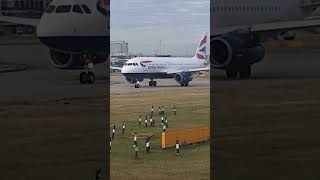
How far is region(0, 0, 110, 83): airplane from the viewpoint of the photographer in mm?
3160

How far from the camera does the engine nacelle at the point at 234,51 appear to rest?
3.26 metres

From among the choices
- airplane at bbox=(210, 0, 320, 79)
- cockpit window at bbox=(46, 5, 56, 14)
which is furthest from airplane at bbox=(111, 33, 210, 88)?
cockpit window at bbox=(46, 5, 56, 14)

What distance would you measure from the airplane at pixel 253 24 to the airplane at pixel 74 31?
838 mm

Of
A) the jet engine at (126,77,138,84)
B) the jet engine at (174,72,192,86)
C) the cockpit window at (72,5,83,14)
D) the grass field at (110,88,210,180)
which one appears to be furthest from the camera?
the jet engine at (174,72,192,86)

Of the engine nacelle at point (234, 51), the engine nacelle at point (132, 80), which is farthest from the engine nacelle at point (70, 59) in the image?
the engine nacelle at point (234, 51)

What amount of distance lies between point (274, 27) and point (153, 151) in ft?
4.54

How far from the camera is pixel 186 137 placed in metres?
3.58

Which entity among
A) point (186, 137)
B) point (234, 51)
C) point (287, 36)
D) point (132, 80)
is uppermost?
point (287, 36)

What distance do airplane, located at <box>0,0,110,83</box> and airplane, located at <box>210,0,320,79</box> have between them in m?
0.84

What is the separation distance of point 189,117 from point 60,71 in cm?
116

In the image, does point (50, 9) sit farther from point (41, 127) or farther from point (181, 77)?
point (181, 77)

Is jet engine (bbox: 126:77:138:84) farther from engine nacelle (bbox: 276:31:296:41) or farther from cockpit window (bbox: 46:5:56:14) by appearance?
engine nacelle (bbox: 276:31:296:41)

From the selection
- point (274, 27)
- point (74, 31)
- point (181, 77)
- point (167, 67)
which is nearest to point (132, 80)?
point (167, 67)

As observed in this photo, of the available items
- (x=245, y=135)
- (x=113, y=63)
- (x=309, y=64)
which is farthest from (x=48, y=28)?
(x=309, y=64)
